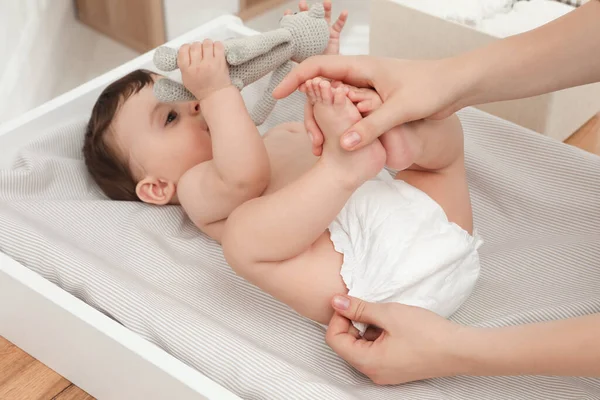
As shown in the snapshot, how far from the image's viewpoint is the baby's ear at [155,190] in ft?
4.24

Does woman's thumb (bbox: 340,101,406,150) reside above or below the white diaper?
above

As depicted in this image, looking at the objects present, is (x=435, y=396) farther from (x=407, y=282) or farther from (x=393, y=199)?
(x=393, y=199)

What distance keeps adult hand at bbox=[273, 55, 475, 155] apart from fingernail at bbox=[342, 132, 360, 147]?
4 cm

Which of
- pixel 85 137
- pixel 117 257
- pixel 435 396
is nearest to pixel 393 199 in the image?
pixel 435 396

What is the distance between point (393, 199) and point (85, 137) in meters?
0.61

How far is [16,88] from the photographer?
1.67 meters

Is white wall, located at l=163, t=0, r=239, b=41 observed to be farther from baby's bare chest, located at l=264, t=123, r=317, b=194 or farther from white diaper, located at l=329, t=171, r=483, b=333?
white diaper, located at l=329, t=171, r=483, b=333

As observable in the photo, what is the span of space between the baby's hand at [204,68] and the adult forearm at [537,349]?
0.52 metres

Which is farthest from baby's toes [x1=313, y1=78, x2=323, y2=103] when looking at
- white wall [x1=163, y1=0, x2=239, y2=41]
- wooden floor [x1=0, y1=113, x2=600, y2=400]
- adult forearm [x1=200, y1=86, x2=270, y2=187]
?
white wall [x1=163, y1=0, x2=239, y2=41]

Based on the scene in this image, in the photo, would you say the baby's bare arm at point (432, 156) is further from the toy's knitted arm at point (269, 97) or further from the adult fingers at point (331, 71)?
the toy's knitted arm at point (269, 97)

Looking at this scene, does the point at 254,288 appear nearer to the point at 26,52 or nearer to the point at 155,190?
the point at 155,190

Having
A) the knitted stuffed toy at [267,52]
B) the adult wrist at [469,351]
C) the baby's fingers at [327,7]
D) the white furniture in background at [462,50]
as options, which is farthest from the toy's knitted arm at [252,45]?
the white furniture in background at [462,50]

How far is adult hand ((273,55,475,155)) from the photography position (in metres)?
1.00

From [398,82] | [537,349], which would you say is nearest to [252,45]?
[398,82]
